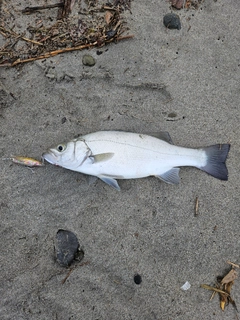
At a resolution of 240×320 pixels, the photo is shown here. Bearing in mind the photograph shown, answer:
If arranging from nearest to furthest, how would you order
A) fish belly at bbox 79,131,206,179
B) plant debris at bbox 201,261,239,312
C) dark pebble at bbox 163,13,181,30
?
1. plant debris at bbox 201,261,239,312
2. fish belly at bbox 79,131,206,179
3. dark pebble at bbox 163,13,181,30

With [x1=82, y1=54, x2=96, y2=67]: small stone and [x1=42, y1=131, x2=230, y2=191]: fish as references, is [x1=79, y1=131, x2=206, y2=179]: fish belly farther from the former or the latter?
[x1=82, y1=54, x2=96, y2=67]: small stone

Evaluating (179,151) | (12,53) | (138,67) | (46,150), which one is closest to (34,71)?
(12,53)

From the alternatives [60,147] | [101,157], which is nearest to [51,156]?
[60,147]

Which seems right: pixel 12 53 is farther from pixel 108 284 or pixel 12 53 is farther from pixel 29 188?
pixel 108 284

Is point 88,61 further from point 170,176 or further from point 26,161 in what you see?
point 170,176

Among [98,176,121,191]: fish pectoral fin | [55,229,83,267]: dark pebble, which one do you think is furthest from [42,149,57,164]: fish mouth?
[55,229,83,267]: dark pebble
